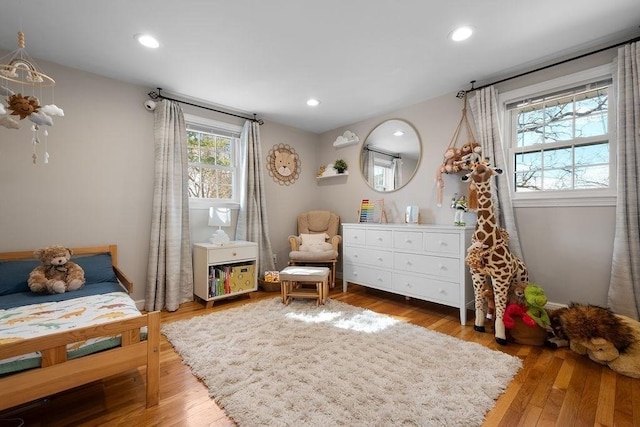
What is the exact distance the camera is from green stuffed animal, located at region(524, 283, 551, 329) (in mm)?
2117

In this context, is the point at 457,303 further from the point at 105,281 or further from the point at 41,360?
the point at 105,281

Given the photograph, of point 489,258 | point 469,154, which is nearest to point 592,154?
point 469,154

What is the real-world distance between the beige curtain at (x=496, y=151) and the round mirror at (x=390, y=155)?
2.46 feet

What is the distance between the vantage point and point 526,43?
223 centimetres

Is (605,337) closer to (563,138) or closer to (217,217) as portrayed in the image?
(563,138)

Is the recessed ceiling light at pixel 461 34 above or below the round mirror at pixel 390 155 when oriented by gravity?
above

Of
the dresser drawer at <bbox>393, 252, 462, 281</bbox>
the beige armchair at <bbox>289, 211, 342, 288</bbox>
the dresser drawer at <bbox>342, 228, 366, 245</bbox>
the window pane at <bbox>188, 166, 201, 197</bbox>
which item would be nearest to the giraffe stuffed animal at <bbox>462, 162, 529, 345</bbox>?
the dresser drawer at <bbox>393, 252, 462, 281</bbox>

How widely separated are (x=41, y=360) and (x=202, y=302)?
1.98 m

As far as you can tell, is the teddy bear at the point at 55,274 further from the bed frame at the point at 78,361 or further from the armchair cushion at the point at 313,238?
the armchair cushion at the point at 313,238

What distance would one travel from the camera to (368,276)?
11.0 ft

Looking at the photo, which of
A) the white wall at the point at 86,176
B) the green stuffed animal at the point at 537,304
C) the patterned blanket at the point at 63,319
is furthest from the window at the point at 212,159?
the green stuffed animal at the point at 537,304

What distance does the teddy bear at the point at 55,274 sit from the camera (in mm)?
2039

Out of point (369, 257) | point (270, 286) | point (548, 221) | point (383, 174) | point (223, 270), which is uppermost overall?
point (383, 174)

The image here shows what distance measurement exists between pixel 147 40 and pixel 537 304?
3.75 metres
